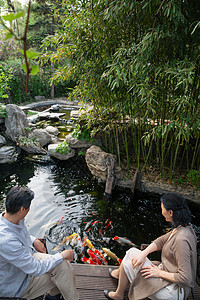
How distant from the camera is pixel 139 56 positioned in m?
2.53

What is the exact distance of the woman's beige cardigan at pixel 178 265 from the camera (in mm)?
1321

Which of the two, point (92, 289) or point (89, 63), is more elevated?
point (89, 63)

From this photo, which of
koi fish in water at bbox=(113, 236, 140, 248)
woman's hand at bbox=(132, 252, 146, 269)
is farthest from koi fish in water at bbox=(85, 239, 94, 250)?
woman's hand at bbox=(132, 252, 146, 269)

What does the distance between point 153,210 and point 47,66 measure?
1226 centimetres

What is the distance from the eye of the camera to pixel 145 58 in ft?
8.22

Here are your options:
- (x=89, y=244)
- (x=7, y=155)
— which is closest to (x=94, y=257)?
(x=89, y=244)

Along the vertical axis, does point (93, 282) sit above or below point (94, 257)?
above

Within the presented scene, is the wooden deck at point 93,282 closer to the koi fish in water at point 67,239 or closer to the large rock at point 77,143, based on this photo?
the koi fish in water at point 67,239

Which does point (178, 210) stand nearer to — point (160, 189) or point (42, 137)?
point (160, 189)

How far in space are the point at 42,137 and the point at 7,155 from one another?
3.86ft

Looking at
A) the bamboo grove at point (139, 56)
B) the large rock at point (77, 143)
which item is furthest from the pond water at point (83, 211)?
the bamboo grove at point (139, 56)

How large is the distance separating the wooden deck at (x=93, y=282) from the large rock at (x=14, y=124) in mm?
5277

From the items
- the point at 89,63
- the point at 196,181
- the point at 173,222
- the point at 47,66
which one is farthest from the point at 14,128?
the point at 47,66

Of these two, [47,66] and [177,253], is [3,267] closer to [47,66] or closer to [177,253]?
[177,253]
